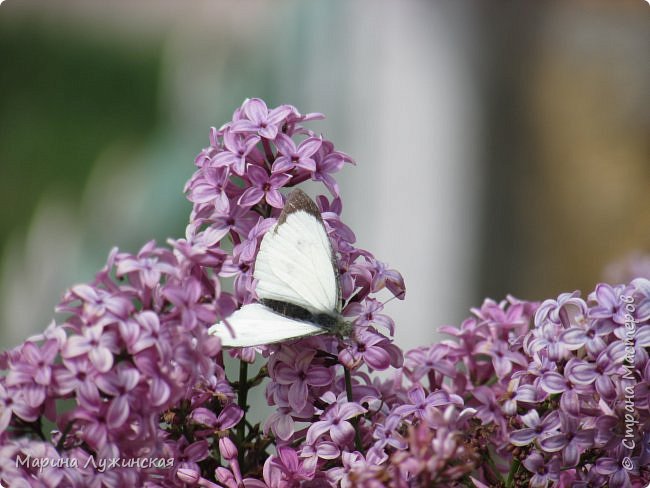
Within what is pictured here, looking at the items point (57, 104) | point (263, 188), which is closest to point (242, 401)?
point (263, 188)

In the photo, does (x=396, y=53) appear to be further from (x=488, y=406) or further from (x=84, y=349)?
(x=84, y=349)

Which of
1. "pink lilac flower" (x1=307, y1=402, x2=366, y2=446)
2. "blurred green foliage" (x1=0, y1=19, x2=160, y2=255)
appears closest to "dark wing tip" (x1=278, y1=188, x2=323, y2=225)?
"pink lilac flower" (x1=307, y1=402, x2=366, y2=446)

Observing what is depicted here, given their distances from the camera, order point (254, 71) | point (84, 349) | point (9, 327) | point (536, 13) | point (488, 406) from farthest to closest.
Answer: point (536, 13), point (254, 71), point (9, 327), point (488, 406), point (84, 349)

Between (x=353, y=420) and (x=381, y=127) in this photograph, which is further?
(x=381, y=127)

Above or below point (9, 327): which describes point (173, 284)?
above

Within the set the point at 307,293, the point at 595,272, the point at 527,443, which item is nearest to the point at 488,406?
the point at 527,443

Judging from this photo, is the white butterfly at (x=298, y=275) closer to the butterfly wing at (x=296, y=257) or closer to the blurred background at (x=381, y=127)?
the butterfly wing at (x=296, y=257)

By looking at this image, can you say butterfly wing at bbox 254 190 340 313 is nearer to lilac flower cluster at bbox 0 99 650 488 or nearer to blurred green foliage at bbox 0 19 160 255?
lilac flower cluster at bbox 0 99 650 488

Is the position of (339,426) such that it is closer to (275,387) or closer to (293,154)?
(275,387)
